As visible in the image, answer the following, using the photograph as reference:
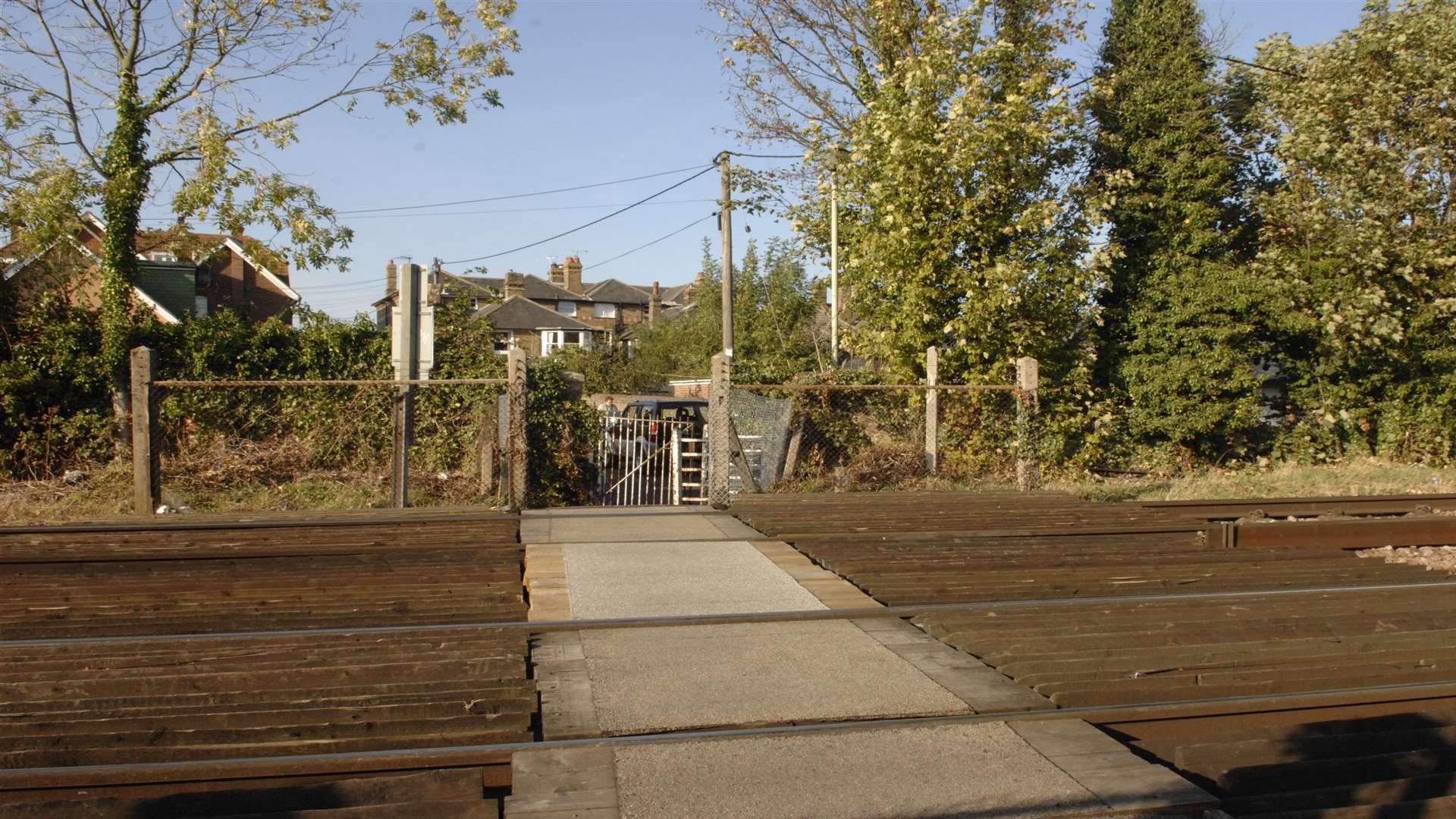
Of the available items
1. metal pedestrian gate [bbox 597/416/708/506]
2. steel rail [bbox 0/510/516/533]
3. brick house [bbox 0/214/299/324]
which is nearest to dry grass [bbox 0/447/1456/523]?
steel rail [bbox 0/510/516/533]

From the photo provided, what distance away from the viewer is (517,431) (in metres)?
11.2

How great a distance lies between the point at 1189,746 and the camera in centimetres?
444

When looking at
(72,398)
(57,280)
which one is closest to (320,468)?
(72,398)

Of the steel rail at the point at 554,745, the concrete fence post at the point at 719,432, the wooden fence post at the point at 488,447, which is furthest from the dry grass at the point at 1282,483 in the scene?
the steel rail at the point at 554,745

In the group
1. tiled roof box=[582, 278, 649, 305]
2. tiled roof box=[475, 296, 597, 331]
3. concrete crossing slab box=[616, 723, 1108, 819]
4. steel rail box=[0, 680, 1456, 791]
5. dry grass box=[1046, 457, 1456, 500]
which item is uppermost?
tiled roof box=[582, 278, 649, 305]

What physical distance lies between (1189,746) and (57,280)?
1677cm

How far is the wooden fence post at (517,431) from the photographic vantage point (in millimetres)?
11172

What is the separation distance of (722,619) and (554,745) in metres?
2.40

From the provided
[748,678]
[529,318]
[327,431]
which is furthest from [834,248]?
[529,318]

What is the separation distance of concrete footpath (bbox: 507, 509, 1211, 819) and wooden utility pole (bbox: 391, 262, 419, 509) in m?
4.74

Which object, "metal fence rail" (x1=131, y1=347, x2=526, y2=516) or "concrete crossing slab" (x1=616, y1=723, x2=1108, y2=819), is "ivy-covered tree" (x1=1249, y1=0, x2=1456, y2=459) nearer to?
"metal fence rail" (x1=131, y1=347, x2=526, y2=516)

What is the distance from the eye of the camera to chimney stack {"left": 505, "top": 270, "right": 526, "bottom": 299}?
6338 centimetres

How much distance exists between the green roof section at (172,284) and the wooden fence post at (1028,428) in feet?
88.9

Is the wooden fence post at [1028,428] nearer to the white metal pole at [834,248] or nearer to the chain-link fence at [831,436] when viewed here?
the chain-link fence at [831,436]
